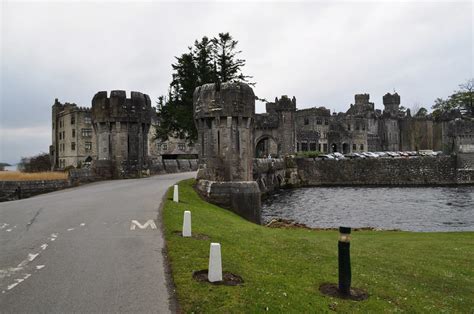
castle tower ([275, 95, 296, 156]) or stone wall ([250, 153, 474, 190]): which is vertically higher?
castle tower ([275, 95, 296, 156])

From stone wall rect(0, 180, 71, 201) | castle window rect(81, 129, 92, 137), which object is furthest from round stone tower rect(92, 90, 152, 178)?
castle window rect(81, 129, 92, 137)

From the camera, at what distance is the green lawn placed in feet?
25.8

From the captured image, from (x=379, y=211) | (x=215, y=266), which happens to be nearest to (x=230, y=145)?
(x=215, y=266)

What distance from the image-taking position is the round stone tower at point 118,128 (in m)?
30.8

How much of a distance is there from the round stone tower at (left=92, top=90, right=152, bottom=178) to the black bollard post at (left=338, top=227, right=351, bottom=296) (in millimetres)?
24633

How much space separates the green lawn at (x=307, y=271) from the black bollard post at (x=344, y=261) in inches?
16.5

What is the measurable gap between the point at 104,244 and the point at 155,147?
81.3 metres

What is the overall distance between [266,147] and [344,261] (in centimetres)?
8131

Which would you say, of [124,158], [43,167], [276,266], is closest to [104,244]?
[276,266]

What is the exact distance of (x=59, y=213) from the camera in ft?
50.5

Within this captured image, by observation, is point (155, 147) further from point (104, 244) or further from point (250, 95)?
point (104, 244)

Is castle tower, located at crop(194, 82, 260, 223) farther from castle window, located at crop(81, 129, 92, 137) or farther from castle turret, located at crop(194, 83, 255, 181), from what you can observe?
castle window, located at crop(81, 129, 92, 137)

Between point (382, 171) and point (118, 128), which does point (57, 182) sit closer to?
point (118, 128)

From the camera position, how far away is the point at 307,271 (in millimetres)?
10609
